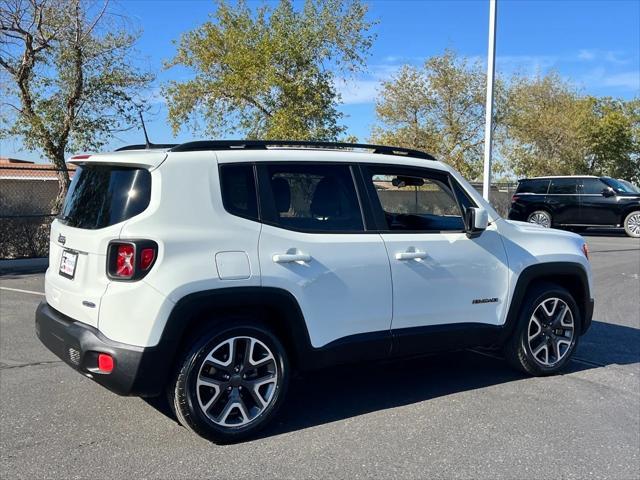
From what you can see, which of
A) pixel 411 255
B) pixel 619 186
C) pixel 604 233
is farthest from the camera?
pixel 604 233

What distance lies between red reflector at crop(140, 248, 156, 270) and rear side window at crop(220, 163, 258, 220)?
0.58 metres

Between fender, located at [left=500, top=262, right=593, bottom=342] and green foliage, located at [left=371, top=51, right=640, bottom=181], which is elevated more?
green foliage, located at [left=371, top=51, right=640, bottom=181]

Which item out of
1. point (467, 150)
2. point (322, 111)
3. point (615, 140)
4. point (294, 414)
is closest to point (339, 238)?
point (294, 414)

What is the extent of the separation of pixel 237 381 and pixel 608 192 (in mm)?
19317

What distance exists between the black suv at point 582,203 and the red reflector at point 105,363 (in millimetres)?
19743

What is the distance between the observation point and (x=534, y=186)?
22016mm

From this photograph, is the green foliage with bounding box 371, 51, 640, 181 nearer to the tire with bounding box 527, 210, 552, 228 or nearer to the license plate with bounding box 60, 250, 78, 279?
the tire with bounding box 527, 210, 552, 228

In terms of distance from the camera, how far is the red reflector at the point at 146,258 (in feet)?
12.1

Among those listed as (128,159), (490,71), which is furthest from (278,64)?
(128,159)

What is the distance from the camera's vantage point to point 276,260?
404 centimetres

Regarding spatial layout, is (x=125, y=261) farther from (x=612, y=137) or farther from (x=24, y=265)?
(x=612, y=137)

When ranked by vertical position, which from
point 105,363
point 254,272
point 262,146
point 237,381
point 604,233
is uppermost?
point 262,146

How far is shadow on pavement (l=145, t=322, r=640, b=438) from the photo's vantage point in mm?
4594

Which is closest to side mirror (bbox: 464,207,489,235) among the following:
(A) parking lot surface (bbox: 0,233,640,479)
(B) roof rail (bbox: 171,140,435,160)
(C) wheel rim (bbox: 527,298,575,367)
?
(B) roof rail (bbox: 171,140,435,160)
